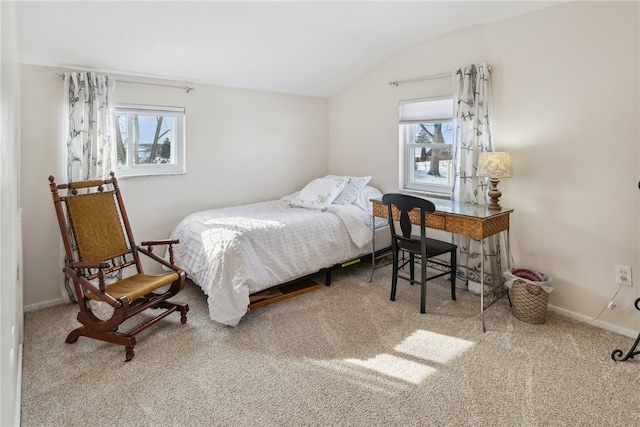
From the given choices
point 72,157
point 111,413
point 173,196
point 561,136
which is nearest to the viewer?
point 111,413

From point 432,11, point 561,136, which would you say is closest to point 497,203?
point 561,136

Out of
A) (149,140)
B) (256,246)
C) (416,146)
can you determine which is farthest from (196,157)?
(416,146)

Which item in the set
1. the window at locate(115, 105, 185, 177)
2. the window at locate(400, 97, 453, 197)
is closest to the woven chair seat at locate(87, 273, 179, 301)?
the window at locate(115, 105, 185, 177)

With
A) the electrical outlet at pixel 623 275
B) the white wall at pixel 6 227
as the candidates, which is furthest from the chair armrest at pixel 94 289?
the electrical outlet at pixel 623 275

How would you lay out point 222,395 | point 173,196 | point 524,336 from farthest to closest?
point 173,196, point 524,336, point 222,395

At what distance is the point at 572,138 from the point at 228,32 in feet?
8.90

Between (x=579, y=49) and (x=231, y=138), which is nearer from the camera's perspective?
(x=579, y=49)

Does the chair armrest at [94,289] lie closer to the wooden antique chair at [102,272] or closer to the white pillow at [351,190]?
the wooden antique chair at [102,272]

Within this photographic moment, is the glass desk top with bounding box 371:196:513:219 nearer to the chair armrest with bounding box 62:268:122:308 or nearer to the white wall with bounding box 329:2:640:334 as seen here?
the white wall with bounding box 329:2:640:334

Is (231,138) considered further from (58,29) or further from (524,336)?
(524,336)

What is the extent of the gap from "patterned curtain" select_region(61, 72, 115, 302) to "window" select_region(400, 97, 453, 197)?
2746mm

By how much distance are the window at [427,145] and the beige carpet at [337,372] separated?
4.68 feet

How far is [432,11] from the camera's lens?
3.10 metres

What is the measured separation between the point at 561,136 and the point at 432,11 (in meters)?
1.40
